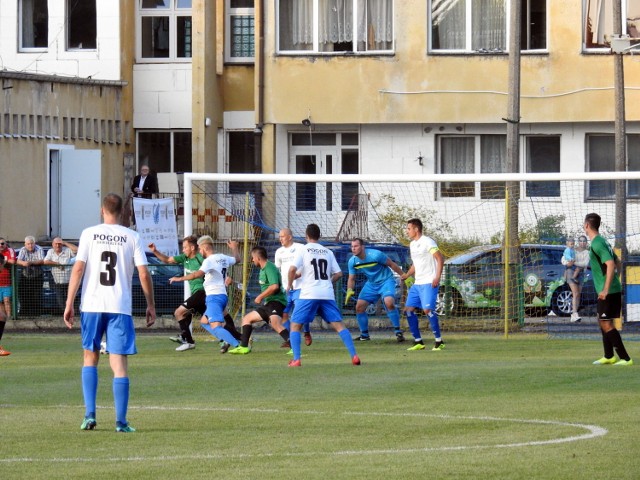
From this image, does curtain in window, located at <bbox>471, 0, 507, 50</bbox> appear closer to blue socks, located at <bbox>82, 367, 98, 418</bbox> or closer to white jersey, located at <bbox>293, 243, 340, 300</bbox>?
white jersey, located at <bbox>293, 243, 340, 300</bbox>

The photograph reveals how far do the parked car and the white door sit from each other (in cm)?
1329

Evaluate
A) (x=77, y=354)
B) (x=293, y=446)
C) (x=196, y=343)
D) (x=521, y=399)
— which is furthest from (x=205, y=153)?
(x=293, y=446)

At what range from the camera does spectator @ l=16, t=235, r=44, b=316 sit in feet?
92.7

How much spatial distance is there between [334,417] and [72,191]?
80.3 ft

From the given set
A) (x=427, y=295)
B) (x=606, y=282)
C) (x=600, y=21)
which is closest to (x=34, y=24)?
(x=600, y=21)

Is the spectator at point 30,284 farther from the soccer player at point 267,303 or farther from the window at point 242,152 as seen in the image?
the window at point 242,152

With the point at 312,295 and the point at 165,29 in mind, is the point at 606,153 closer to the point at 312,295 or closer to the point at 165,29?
the point at 165,29

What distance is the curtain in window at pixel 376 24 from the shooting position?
35.2m

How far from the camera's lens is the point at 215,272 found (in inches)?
856

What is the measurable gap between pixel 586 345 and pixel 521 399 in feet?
28.0

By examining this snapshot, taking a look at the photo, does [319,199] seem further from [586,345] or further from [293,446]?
[293,446]

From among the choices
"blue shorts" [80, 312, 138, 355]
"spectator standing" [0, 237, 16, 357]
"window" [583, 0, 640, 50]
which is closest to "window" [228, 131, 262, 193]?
"window" [583, 0, 640, 50]

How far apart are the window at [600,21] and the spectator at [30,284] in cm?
1333

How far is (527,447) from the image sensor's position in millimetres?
10867
